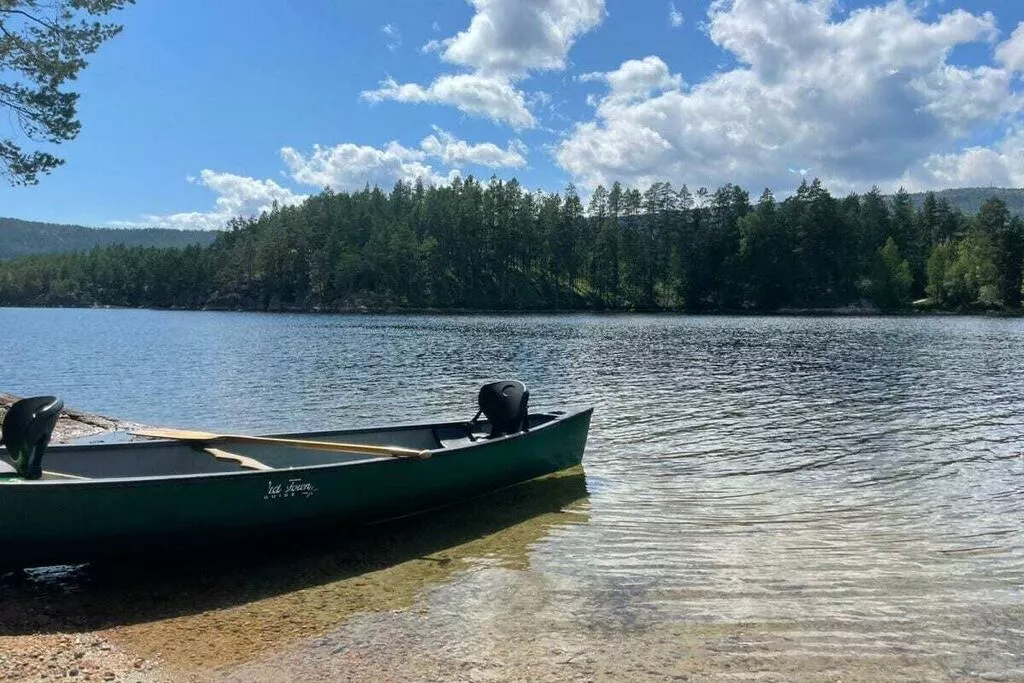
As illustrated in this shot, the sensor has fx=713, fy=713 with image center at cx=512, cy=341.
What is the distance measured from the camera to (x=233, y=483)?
29.1 ft

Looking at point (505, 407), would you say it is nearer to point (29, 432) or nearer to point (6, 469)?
point (29, 432)

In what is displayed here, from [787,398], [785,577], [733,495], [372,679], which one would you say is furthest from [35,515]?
[787,398]

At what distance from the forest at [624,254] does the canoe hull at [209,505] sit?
123 metres

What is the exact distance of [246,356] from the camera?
45.0 metres

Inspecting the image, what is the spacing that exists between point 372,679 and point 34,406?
19.5ft

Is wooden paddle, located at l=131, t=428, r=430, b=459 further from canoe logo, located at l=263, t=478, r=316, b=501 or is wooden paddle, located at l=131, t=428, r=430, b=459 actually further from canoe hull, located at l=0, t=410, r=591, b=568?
canoe logo, located at l=263, t=478, r=316, b=501

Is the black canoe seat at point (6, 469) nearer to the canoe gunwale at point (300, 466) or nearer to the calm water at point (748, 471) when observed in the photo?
the canoe gunwale at point (300, 466)

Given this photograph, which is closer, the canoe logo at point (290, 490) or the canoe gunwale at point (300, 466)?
the canoe gunwale at point (300, 466)

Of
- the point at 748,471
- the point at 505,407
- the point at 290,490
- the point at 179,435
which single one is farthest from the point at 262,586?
the point at 748,471

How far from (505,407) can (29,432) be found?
298 inches

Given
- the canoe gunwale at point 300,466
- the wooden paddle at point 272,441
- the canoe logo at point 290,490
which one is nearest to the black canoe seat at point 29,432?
the canoe gunwale at point 300,466

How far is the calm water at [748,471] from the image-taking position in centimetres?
813

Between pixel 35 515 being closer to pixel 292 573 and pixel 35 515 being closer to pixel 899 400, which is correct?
pixel 292 573

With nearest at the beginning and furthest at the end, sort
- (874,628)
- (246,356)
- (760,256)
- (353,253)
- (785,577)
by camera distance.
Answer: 1. (874,628)
2. (785,577)
3. (246,356)
4. (760,256)
5. (353,253)
